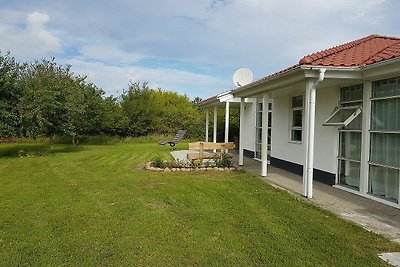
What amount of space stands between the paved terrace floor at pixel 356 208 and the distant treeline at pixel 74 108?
510 inches

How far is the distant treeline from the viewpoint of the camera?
1711 centimetres

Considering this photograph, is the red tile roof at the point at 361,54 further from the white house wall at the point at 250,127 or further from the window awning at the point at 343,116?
the white house wall at the point at 250,127

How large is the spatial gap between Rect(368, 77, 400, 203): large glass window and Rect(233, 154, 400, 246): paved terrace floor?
0.40m

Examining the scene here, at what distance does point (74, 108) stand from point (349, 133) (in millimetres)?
15341

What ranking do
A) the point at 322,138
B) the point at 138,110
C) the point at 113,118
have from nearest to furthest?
the point at 322,138 < the point at 113,118 < the point at 138,110

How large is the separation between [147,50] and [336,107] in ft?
47.2

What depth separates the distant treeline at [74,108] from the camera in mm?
17109

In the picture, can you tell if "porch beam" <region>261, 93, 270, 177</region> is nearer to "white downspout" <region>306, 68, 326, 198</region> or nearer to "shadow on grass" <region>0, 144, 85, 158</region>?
"white downspout" <region>306, 68, 326, 198</region>

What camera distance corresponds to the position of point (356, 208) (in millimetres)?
7078

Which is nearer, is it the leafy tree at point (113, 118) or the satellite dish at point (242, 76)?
the satellite dish at point (242, 76)

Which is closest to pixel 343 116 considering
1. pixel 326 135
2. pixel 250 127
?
pixel 326 135

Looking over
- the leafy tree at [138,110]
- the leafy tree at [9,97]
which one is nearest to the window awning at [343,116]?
the leafy tree at [9,97]

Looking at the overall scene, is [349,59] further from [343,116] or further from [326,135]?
[326,135]

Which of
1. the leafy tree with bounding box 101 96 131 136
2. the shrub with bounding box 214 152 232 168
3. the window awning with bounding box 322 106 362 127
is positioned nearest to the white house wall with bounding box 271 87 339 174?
the window awning with bounding box 322 106 362 127
